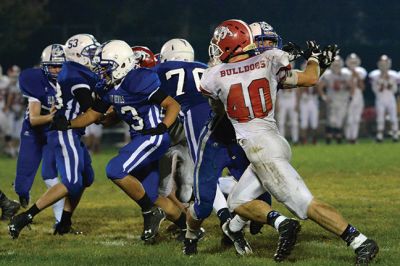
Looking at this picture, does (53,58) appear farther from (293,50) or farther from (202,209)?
(293,50)

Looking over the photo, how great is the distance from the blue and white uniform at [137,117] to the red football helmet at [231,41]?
904mm

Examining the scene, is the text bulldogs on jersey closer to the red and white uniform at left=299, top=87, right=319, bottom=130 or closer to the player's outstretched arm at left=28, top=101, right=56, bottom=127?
the player's outstretched arm at left=28, top=101, right=56, bottom=127

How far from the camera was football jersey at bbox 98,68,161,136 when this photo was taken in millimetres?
7160

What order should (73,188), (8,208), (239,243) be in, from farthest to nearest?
(8,208), (73,188), (239,243)

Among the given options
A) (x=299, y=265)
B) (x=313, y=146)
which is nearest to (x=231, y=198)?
(x=299, y=265)

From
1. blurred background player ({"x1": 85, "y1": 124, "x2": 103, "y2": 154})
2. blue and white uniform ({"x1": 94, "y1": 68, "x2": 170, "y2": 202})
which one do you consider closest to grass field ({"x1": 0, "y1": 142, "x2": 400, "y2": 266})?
blue and white uniform ({"x1": 94, "y1": 68, "x2": 170, "y2": 202})

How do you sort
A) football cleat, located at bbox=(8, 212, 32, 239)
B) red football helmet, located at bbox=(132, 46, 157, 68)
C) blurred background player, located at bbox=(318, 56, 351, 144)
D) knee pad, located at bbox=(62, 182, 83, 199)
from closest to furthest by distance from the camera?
football cleat, located at bbox=(8, 212, 32, 239) < knee pad, located at bbox=(62, 182, 83, 199) < red football helmet, located at bbox=(132, 46, 157, 68) < blurred background player, located at bbox=(318, 56, 351, 144)

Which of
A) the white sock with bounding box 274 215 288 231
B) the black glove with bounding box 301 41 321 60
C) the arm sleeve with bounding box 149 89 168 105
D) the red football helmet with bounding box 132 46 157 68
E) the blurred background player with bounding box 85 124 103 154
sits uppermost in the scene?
the black glove with bounding box 301 41 321 60

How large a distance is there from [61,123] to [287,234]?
2204mm

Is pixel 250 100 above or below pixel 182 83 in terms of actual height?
above

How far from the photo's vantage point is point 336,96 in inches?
789

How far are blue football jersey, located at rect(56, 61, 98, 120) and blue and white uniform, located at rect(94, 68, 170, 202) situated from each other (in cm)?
32

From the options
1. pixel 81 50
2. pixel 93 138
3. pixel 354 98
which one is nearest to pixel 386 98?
pixel 354 98

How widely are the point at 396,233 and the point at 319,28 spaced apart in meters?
16.8
